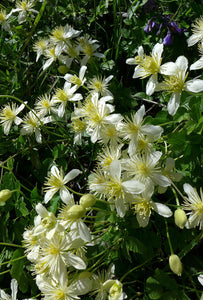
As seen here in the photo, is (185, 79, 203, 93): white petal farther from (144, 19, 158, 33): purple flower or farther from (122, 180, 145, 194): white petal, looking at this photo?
(144, 19, 158, 33): purple flower

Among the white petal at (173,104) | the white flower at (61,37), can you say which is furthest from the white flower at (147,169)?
the white flower at (61,37)

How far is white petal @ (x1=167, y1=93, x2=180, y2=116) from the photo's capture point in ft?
3.46

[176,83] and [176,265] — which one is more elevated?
[176,83]

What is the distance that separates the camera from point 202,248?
1.31 meters

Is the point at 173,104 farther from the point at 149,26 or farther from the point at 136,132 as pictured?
the point at 149,26

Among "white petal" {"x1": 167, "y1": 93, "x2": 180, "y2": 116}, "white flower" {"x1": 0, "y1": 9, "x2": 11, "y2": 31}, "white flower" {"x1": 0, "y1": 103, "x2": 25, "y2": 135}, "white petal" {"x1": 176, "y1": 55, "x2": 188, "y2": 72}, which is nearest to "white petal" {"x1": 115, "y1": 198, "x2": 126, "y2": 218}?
"white petal" {"x1": 167, "y1": 93, "x2": 180, "y2": 116}

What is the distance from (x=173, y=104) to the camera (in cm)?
106

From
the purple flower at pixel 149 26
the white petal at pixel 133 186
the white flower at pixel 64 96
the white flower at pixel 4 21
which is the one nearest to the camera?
the white petal at pixel 133 186

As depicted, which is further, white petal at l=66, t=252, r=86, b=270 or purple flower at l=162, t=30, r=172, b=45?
purple flower at l=162, t=30, r=172, b=45

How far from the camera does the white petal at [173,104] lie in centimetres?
105

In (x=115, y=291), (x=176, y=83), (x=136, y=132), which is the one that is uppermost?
(x=176, y=83)

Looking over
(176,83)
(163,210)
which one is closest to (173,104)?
(176,83)

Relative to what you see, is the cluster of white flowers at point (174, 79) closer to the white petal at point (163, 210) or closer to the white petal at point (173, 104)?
the white petal at point (173, 104)

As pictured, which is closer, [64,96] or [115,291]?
[115,291]
